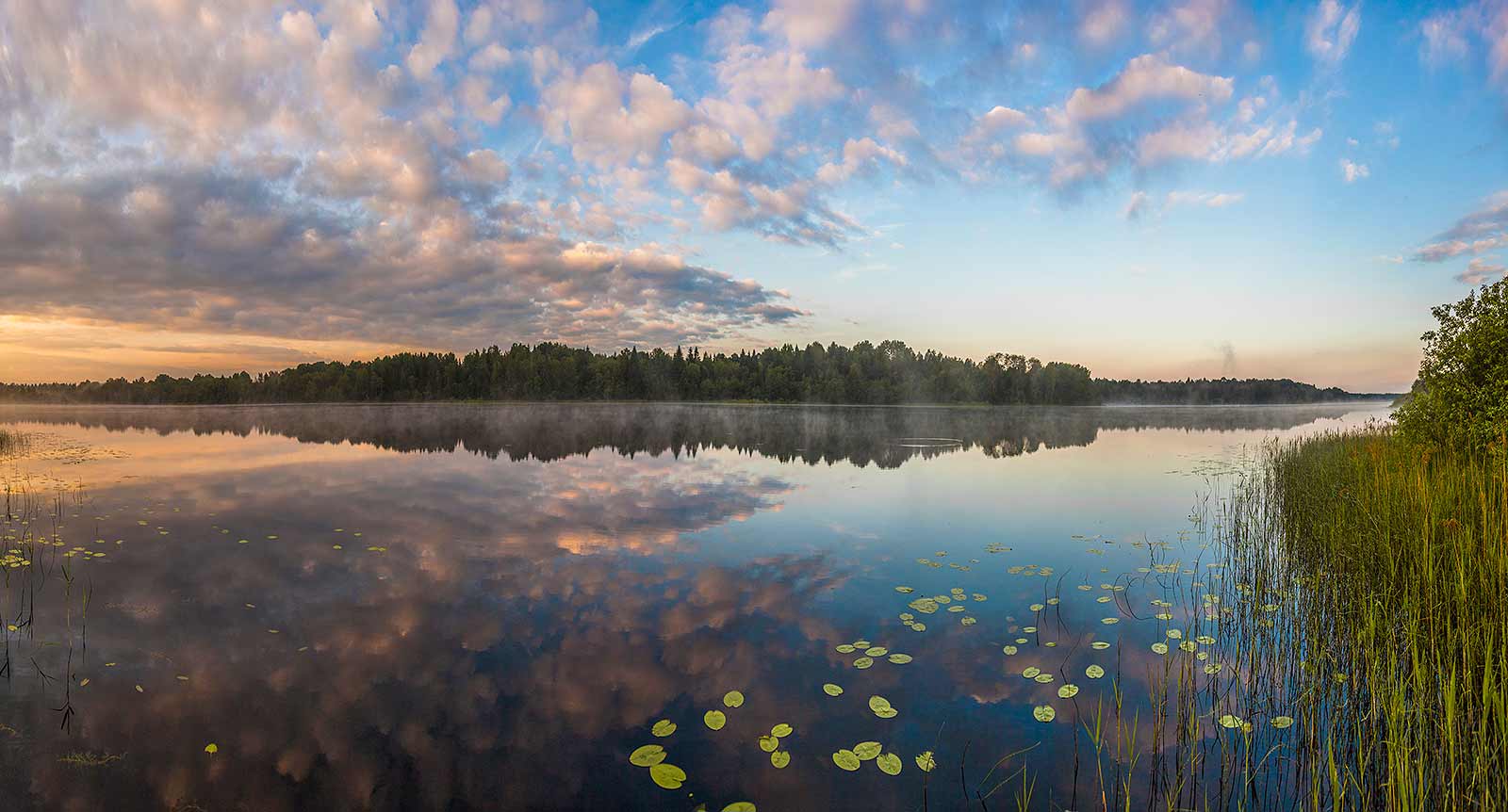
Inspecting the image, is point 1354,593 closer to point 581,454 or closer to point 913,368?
point 581,454

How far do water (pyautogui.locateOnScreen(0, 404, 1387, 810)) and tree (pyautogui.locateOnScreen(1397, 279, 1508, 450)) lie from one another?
484cm

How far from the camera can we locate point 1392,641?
17.4 feet

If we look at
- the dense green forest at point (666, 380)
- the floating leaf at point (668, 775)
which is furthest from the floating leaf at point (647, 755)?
the dense green forest at point (666, 380)

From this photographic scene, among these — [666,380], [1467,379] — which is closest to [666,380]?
[666,380]

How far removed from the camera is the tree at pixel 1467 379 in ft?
36.6

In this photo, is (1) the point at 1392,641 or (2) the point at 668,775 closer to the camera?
(2) the point at 668,775

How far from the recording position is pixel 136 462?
24.1 metres

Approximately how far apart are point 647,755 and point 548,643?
276cm

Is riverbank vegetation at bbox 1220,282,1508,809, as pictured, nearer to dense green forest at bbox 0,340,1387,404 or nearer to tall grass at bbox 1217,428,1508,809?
tall grass at bbox 1217,428,1508,809

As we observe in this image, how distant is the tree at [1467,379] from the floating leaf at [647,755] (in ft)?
46.8

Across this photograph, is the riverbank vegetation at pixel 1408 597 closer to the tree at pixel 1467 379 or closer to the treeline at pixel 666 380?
the tree at pixel 1467 379

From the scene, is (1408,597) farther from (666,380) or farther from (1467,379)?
(666,380)

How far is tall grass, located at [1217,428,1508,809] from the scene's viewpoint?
4336 millimetres

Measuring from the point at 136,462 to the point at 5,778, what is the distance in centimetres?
2666
